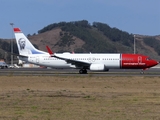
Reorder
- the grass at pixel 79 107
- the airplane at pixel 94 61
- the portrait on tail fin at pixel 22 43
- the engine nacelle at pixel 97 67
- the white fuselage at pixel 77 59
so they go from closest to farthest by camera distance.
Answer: the grass at pixel 79 107 < the engine nacelle at pixel 97 67 < the airplane at pixel 94 61 < the white fuselage at pixel 77 59 < the portrait on tail fin at pixel 22 43

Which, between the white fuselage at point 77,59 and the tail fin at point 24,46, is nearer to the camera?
the white fuselage at point 77,59

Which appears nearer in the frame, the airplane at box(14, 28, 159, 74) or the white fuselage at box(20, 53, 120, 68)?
the airplane at box(14, 28, 159, 74)

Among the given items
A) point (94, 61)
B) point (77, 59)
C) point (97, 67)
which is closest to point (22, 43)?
point (77, 59)

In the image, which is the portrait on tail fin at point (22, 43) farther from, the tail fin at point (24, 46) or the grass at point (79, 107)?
the grass at point (79, 107)

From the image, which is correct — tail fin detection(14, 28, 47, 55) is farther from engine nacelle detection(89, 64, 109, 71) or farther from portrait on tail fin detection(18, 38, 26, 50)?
engine nacelle detection(89, 64, 109, 71)

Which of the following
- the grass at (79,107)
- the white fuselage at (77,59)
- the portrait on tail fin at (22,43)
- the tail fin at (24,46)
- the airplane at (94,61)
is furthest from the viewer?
the portrait on tail fin at (22,43)

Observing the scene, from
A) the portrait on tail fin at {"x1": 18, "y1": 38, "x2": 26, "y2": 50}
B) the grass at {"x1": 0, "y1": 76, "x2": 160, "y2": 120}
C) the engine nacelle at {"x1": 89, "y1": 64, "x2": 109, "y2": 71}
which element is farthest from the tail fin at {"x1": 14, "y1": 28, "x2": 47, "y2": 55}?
the grass at {"x1": 0, "y1": 76, "x2": 160, "y2": 120}

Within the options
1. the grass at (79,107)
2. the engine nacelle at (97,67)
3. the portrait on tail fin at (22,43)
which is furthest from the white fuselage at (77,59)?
the grass at (79,107)

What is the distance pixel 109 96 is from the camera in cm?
2305

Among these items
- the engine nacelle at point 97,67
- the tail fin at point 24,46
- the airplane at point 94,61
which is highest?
the tail fin at point 24,46

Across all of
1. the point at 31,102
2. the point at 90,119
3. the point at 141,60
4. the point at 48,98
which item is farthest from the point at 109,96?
the point at 141,60

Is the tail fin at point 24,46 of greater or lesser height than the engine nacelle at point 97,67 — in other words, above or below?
above

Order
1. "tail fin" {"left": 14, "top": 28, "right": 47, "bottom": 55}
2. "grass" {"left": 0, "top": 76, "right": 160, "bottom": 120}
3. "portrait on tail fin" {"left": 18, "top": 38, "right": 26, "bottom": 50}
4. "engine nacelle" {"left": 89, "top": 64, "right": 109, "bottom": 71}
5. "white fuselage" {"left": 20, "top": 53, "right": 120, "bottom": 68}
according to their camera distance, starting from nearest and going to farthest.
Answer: "grass" {"left": 0, "top": 76, "right": 160, "bottom": 120} < "engine nacelle" {"left": 89, "top": 64, "right": 109, "bottom": 71} < "white fuselage" {"left": 20, "top": 53, "right": 120, "bottom": 68} < "tail fin" {"left": 14, "top": 28, "right": 47, "bottom": 55} < "portrait on tail fin" {"left": 18, "top": 38, "right": 26, "bottom": 50}

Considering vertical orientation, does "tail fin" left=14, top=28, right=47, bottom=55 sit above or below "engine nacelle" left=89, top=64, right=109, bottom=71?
above
